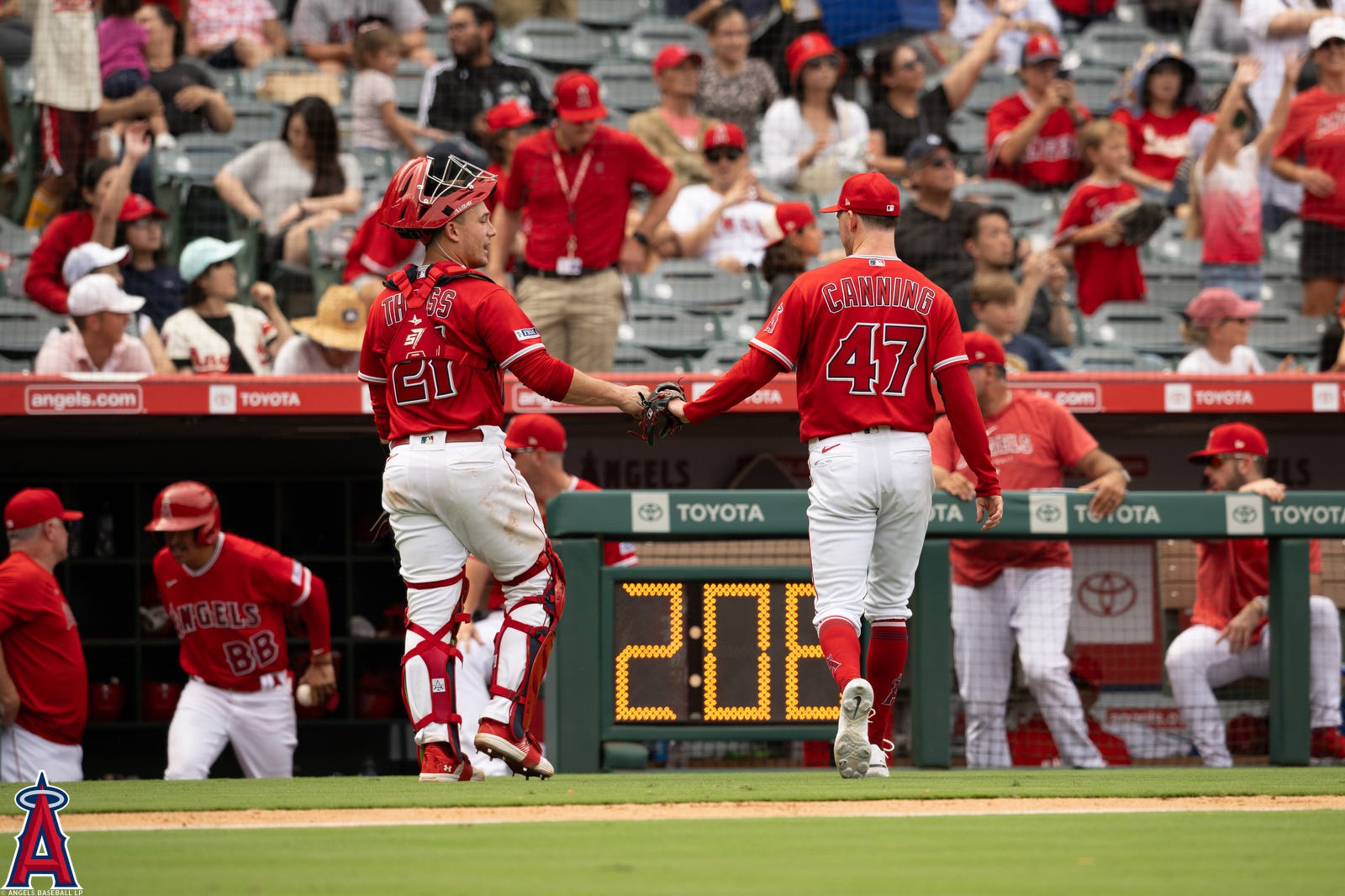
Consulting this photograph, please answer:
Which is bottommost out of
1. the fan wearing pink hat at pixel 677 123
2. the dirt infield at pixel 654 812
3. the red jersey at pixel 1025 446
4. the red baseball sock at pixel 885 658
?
the dirt infield at pixel 654 812

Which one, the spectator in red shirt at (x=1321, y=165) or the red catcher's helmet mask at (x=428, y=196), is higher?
the spectator in red shirt at (x=1321, y=165)

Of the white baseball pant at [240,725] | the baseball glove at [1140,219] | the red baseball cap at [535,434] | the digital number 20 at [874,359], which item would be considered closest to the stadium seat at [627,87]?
the baseball glove at [1140,219]

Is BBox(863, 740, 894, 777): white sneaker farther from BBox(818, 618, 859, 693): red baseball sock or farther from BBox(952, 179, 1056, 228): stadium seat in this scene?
BBox(952, 179, 1056, 228): stadium seat

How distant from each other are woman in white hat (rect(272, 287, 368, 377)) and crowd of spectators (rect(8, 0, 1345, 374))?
1.3 inches

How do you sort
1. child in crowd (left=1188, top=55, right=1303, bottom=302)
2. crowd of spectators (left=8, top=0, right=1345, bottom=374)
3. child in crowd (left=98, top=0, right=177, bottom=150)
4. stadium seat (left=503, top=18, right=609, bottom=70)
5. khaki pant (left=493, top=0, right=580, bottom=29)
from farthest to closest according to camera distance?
1. khaki pant (left=493, top=0, right=580, bottom=29)
2. stadium seat (left=503, top=18, right=609, bottom=70)
3. child in crowd (left=98, top=0, right=177, bottom=150)
4. child in crowd (left=1188, top=55, right=1303, bottom=302)
5. crowd of spectators (left=8, top=0, right=1345, bottom=374)

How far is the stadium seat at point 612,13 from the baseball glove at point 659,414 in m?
7.96

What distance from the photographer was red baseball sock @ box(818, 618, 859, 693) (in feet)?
15.8

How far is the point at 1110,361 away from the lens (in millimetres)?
9180

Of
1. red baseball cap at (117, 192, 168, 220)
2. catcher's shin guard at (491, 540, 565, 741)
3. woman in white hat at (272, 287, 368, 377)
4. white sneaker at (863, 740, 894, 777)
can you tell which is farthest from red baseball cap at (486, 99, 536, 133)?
white sneaker at (863, 740, 894, 777)

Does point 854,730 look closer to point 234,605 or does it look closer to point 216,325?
point 234,605

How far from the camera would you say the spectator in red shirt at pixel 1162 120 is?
36.7ft

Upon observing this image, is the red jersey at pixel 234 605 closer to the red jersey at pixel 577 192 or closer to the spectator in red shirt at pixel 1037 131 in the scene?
the red jersey at pixel 577 192

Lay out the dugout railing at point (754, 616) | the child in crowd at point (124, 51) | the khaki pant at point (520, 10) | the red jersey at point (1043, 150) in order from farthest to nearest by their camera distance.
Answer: the khaki pant at point (520, 10) → the red jersey at point (1043, 150) → the child in crowd at point (124, 51) → the dugout railing at point (754, 616)

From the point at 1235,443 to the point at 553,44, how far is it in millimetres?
6437
